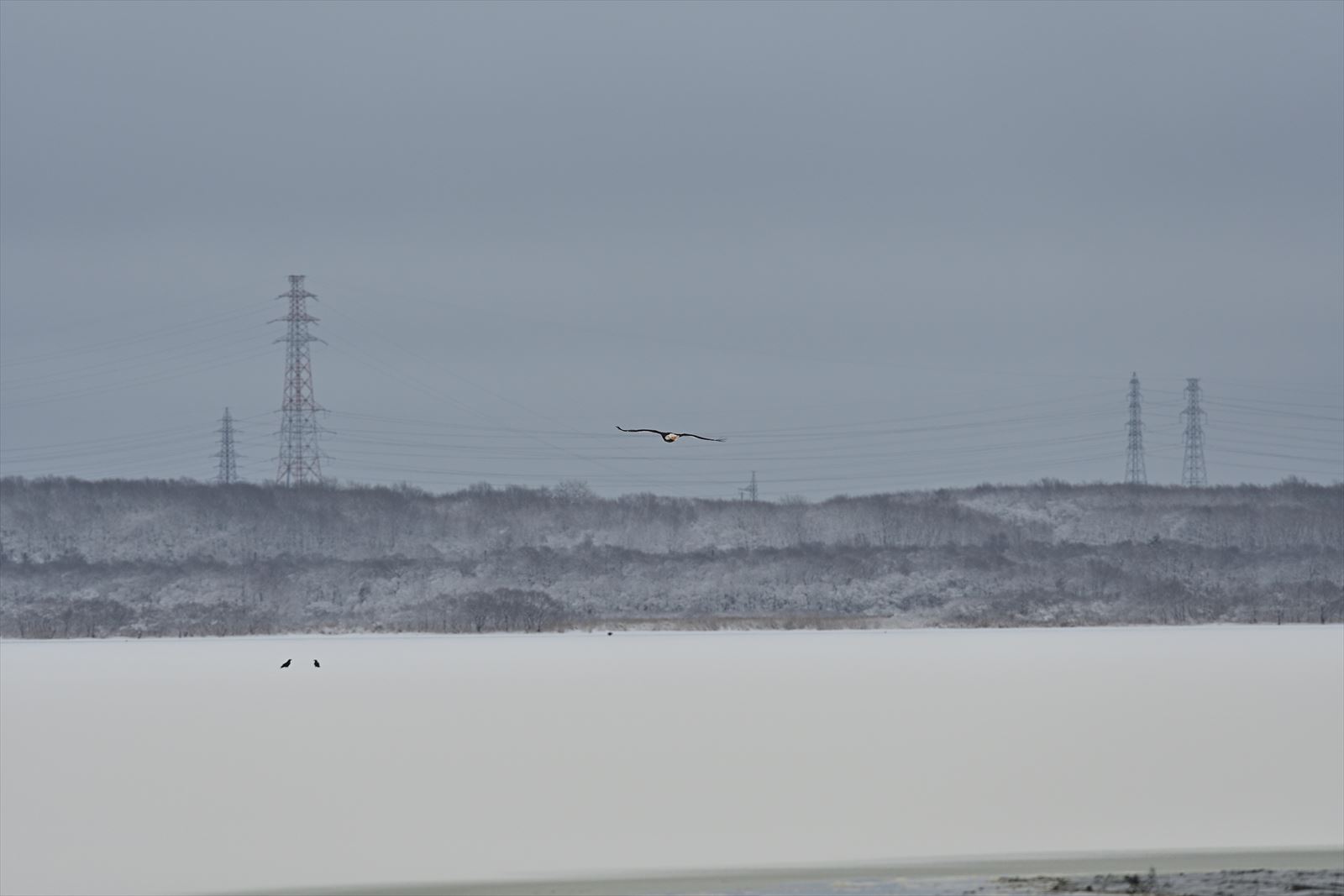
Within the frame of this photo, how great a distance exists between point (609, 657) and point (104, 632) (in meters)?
29.1

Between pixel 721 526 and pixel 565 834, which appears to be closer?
pixel 565 834

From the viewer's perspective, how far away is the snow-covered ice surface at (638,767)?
2616 centimetres

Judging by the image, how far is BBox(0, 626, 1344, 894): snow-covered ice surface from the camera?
26.2 m

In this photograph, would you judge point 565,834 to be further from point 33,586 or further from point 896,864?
point 33,586

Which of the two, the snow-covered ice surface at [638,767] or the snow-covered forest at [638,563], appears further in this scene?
the snow-covered forest at [638,563]

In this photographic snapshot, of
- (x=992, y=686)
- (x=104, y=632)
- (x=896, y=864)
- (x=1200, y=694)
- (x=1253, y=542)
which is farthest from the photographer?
(x=1253, y=542)

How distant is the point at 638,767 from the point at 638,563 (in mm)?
66320

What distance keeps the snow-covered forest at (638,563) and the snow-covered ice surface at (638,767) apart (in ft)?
108

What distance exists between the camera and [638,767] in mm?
33312

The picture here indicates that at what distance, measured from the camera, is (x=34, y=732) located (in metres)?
38.9

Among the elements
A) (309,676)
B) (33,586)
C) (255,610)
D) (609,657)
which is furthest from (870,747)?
(33,586)

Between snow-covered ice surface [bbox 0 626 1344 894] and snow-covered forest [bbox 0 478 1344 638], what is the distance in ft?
108

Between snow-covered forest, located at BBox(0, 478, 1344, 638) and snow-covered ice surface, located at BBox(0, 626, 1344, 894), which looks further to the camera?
snow-covered forest, located at BBox(0, 478, 1344, 638)

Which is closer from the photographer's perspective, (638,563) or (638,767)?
(638,767)
